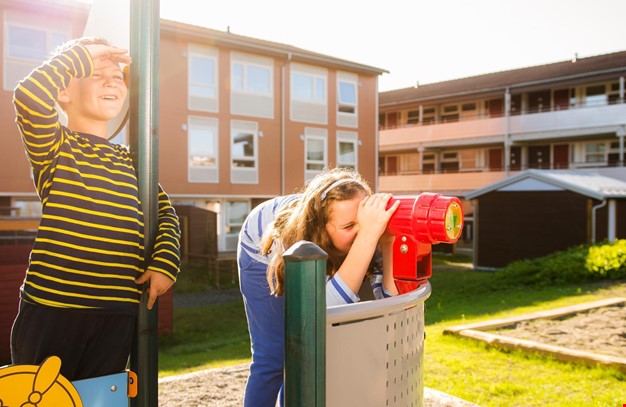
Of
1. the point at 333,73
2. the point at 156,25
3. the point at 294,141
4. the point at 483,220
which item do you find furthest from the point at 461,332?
the point at 333,73

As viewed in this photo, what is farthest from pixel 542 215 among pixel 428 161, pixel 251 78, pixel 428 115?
pixel 428 115

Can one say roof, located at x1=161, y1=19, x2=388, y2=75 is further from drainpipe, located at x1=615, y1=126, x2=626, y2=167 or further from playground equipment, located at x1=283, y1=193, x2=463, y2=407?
playground equipment, located at x1=283, y1=193, x2=463, y2=407

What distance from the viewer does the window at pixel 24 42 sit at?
56.1ft

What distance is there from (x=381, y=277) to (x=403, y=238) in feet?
0.88

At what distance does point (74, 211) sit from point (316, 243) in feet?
2.89

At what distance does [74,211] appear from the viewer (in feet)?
6.25

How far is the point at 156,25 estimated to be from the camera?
2.16 m

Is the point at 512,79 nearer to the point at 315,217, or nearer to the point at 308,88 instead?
the point at 308,88

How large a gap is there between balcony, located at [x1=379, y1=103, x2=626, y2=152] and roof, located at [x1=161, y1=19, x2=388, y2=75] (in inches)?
332

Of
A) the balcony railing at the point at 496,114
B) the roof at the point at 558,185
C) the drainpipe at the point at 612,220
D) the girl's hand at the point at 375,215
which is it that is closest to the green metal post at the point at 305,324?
the girl's hand at the point at 375,215

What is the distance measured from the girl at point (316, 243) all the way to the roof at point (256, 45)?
18755 mm

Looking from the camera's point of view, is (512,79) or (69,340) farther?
(512,79)

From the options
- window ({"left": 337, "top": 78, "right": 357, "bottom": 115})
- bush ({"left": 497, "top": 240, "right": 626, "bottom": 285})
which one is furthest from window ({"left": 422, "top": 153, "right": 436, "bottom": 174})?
bush ({"left": 497, "top": 240, "right": 626, "bottom": 285})

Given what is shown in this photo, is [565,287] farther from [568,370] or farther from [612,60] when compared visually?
[612,60]
